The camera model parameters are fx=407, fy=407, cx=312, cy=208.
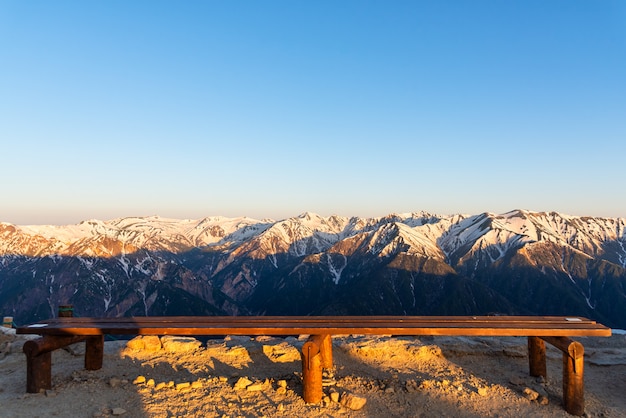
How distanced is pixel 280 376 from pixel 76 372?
20.5 ft

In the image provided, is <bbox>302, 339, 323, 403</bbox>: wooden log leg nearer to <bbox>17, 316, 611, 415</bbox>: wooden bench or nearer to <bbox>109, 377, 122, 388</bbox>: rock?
<bbox>17, 316, 611, 415</bbox>: wooden bench

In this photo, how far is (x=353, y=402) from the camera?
1004cm

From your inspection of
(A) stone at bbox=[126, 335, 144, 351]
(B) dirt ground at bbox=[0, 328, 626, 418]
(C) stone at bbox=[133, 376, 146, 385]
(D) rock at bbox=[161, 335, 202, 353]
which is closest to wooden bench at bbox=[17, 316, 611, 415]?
(B) dirt ground at bbox=[0, 328, 626, 418]

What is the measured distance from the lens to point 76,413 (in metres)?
9.61

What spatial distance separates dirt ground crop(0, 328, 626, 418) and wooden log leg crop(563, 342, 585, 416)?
12.9 inches

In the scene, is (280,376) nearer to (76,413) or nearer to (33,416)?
(76,413)

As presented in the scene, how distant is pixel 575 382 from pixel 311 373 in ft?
21.1

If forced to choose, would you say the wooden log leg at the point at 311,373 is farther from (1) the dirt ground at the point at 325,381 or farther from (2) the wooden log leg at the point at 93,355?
(2) the wooden log leg at the point at 93,355

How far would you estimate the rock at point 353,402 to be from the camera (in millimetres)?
9992

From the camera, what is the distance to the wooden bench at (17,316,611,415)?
10.2 metres

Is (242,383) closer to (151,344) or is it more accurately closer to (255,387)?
(255,387)

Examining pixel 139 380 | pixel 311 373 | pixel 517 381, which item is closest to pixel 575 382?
pixel 517 381

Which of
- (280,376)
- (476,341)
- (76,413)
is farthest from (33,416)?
(476,341)

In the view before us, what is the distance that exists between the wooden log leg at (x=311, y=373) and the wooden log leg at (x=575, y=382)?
20.0ft
